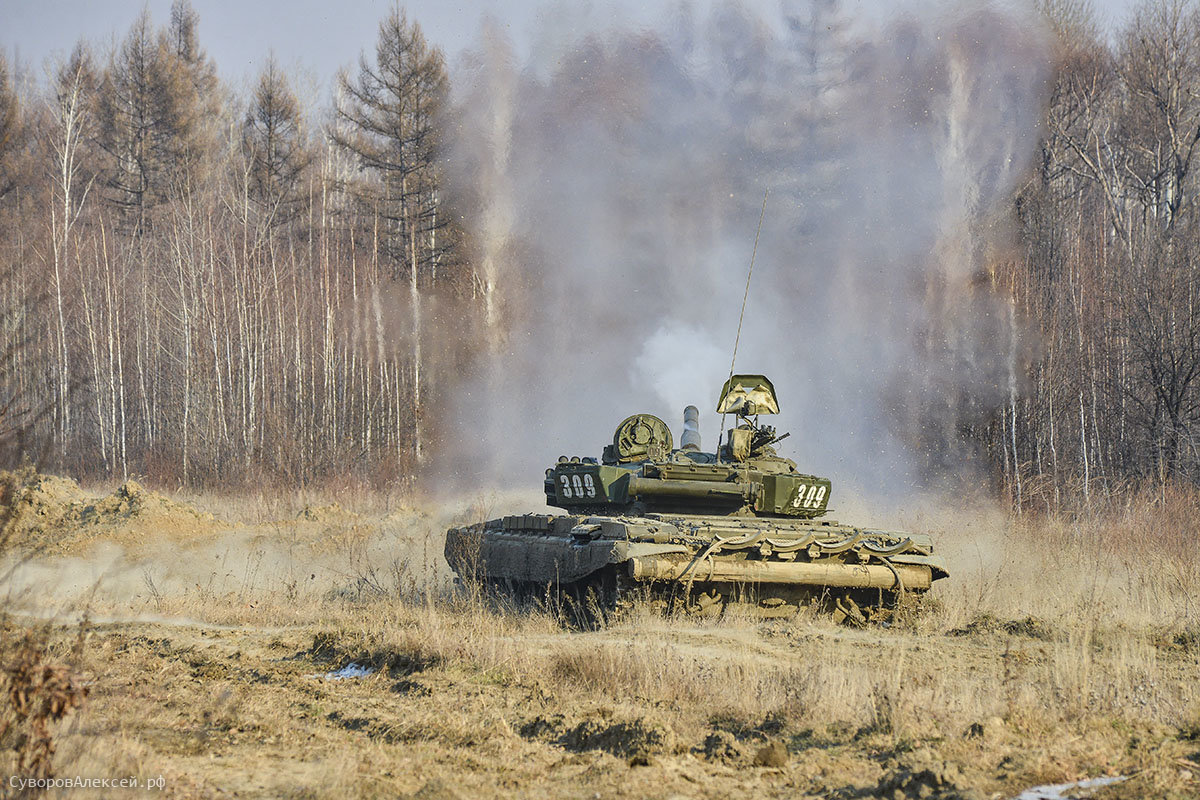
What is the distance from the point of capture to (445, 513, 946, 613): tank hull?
10797 millimetres

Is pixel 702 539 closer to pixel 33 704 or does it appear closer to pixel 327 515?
pixel 33 704

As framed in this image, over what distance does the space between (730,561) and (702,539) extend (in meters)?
0.35

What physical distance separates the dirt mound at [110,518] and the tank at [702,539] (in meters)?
7.97

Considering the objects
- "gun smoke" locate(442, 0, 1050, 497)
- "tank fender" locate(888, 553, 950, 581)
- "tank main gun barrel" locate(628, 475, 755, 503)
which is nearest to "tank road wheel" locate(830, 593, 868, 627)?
"tank fender" locate(888, 553, 950, 581)

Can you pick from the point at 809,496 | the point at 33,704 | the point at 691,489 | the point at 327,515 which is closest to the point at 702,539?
the point at 691,489

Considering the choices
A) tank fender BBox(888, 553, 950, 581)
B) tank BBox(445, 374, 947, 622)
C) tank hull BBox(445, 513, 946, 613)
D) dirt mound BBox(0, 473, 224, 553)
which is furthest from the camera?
dirt mound BBox(0, 473, 224, 553)

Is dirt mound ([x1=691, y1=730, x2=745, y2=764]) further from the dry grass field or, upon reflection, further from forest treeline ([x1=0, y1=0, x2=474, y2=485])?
forest treeline ([x1=0, y1=0, x2=474, y2=485])

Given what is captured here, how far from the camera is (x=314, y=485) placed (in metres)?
27.8

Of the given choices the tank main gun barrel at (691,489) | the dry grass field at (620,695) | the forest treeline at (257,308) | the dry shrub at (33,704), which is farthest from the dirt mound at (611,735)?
the forest treeline at (257,308)

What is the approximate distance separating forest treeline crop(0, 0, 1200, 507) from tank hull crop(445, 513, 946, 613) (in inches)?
471

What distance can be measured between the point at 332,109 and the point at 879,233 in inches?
944

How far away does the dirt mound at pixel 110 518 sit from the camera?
19491 mm

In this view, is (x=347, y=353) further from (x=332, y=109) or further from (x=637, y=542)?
(x=637, y=542)

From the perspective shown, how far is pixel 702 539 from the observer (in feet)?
36.0
